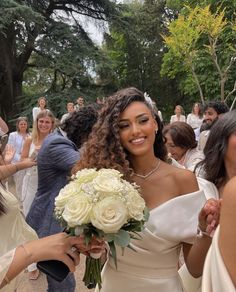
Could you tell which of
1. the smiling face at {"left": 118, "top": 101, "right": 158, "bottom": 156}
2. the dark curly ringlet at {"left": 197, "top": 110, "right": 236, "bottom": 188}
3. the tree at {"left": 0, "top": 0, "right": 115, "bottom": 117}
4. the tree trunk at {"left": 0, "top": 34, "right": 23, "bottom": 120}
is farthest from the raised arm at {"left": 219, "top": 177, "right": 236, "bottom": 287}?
the tree trunk at {"left": 0, "top": 34, "right": 23, "bottom": 120}

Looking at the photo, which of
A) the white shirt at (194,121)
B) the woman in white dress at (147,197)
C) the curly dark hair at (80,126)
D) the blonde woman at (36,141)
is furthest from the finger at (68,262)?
the white shirt at (194,121)

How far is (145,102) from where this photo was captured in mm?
2402

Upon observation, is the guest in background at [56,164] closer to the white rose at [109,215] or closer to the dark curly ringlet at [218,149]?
the dark curly ringlet at [218,149]

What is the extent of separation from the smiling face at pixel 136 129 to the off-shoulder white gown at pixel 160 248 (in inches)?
13.5

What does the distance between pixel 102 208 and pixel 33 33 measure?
830 inches

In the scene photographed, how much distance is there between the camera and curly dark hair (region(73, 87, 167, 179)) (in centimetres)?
228

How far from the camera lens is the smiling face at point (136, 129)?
2.26 meters

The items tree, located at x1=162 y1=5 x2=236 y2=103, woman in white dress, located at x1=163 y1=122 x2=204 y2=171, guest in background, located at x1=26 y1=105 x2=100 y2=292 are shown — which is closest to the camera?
guest in background, located at x1=26 y1=105 x2=100 y2=292

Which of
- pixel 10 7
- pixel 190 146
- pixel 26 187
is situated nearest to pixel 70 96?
pixel 10 7

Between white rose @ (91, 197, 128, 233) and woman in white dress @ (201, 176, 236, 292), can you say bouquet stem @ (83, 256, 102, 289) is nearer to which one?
white rose @ (91, 197, 128, 233)

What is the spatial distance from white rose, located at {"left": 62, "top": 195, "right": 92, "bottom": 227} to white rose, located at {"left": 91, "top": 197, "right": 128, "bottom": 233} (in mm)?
31

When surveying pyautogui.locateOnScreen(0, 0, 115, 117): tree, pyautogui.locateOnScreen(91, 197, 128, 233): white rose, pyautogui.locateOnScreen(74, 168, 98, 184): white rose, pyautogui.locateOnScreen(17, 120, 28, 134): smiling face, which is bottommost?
pyautogui.locateOnScreen(17, 120, 28, 134): smiling face

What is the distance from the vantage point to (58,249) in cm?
175

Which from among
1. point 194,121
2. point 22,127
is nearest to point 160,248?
point 22,127
